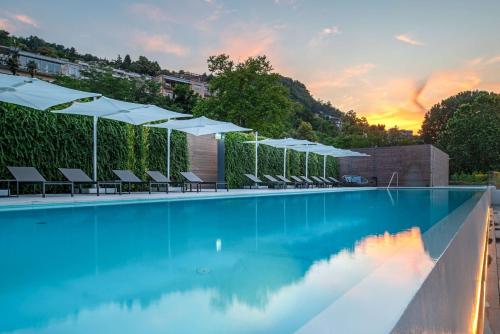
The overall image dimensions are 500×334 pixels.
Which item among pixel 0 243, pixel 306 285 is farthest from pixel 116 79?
pixel 306 285

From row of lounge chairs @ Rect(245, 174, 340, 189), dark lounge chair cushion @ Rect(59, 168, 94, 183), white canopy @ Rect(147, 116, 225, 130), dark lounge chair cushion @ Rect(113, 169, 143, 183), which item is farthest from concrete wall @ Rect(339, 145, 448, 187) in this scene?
dark lounge chair cushion @ Rect(59, 168, 94, 183)

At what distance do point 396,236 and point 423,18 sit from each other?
12737 millimetres

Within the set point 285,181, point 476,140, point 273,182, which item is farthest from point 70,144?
point 476,140

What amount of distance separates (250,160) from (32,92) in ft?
36.8

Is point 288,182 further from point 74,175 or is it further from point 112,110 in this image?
point 74,175

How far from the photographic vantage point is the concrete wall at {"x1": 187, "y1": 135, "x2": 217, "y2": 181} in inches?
627

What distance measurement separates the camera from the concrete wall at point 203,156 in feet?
52.3

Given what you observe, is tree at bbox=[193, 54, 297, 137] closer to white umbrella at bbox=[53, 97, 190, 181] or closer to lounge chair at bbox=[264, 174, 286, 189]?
lounge chair at bbox=[264, 174, 286, 189]

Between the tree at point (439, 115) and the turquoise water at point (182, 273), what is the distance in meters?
→ 45.1

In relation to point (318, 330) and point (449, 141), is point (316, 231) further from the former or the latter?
point (449, 141)

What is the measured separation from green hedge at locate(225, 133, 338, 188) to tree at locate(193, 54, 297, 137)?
659 cm

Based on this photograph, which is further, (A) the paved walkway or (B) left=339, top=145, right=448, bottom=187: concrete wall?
(B) left=339, top=145, right=448, bottom=187: concrete wall

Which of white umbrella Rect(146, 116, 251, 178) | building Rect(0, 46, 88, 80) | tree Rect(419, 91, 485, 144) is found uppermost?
building Rect(0, 46, 88, 80)

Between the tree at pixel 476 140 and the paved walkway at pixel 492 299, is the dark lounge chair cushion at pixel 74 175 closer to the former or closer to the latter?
the paved walkway at pixel 492 299
